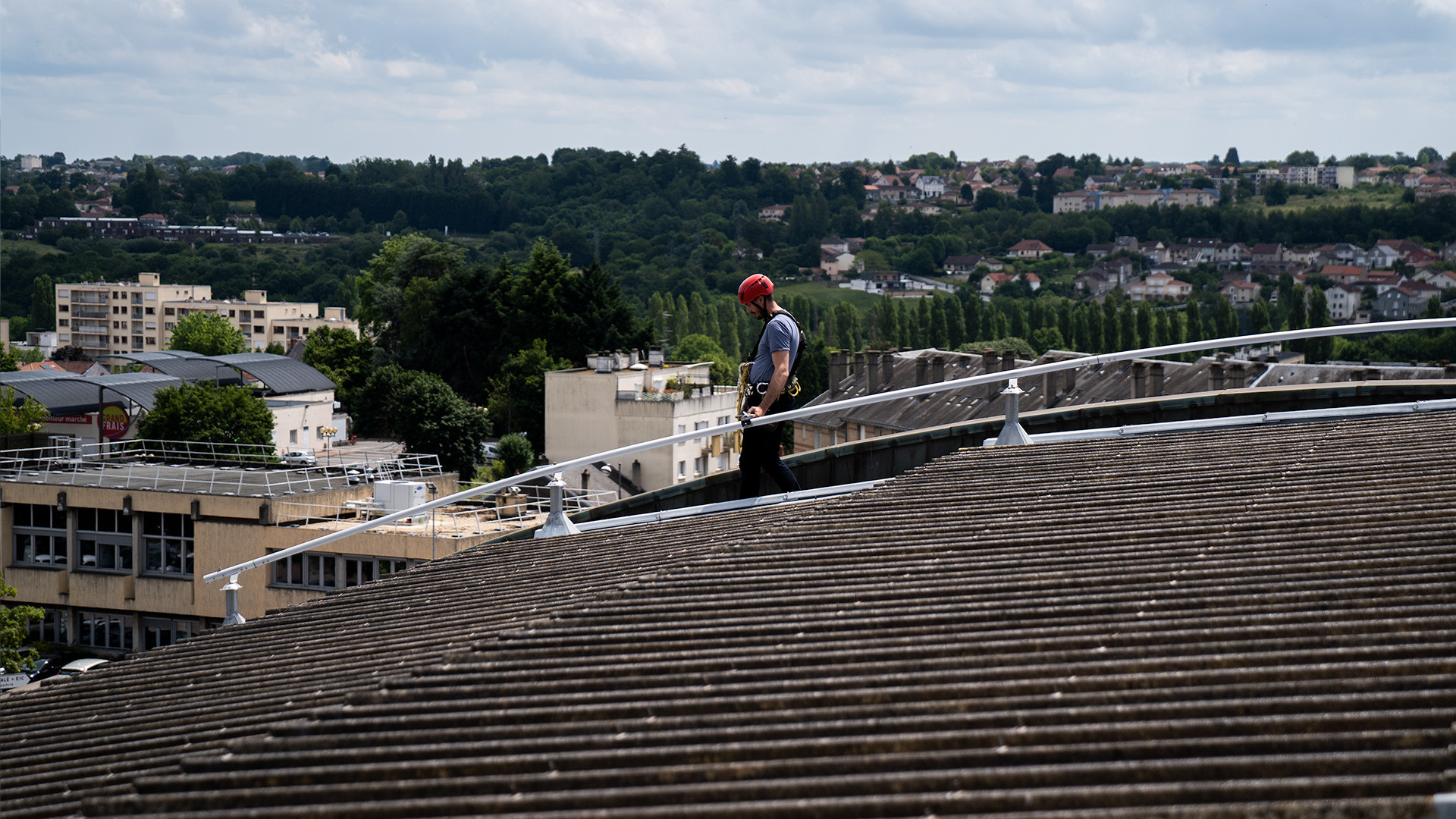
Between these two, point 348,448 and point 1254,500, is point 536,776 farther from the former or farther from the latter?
point 348,448

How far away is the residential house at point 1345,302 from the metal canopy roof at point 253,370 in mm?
143976

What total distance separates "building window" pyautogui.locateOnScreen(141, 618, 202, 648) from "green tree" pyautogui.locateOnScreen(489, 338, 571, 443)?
28.7 meters

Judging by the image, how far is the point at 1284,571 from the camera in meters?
5.21

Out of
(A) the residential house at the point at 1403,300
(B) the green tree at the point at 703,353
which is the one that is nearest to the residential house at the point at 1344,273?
(A) the residential house at the point at 1403,300

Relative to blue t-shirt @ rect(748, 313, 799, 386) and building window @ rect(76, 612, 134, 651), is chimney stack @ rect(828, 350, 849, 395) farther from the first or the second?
blue t-shirt @ rect(748, 313, 799, 386)

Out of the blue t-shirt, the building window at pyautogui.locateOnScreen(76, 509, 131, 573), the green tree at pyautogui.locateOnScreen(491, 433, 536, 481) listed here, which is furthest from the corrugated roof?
the blue t-shirt

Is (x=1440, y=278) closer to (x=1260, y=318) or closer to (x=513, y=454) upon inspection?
(x=1260, y=318)

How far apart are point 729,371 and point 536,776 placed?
4139 inches

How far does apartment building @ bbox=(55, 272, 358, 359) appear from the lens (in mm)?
128750

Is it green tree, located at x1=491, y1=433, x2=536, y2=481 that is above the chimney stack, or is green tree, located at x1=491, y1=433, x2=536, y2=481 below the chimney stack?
below

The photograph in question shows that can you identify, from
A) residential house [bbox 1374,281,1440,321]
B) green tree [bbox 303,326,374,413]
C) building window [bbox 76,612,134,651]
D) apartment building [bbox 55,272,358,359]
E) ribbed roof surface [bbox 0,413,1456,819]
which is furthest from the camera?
residential house [bbox 1374,281,1440,321]

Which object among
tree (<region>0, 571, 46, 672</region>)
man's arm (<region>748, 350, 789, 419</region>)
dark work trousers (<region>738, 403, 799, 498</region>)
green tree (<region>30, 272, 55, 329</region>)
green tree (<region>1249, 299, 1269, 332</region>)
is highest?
green tree (<region>30, 272, 55, 329</region>)

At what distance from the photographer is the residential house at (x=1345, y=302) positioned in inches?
6875

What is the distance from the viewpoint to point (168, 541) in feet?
120
